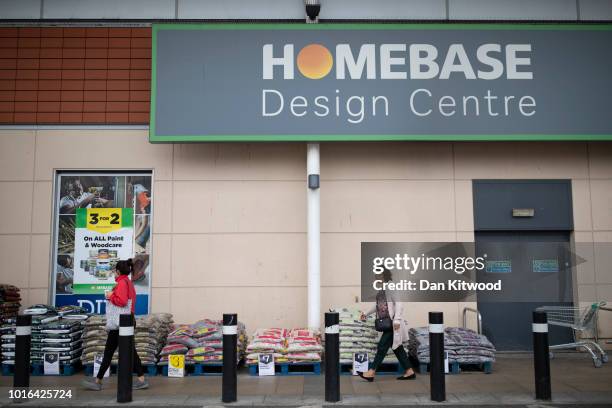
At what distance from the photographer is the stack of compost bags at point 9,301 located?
33.7 ft

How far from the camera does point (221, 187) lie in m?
11.5

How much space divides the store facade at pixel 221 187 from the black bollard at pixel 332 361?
3732mm

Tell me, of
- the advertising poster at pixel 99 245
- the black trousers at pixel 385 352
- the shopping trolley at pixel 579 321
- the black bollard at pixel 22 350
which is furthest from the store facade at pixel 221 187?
the black bollard at pixel 22 350

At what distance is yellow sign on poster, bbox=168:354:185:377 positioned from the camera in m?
9.15

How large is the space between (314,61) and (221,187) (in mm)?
3121

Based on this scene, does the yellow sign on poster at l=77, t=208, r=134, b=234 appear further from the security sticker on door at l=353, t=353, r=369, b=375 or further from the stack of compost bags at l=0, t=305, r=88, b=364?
the security sticker on door at l=353, t=353, r=369, b=375

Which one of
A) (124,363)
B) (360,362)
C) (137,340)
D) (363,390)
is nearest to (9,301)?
(137,340)

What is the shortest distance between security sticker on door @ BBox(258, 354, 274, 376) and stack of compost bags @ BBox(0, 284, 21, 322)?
4813 millimetres

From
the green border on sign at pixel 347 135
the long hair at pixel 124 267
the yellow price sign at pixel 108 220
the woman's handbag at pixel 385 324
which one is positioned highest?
the green border on sign at pixel 347 135

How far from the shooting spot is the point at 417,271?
11.6 metres

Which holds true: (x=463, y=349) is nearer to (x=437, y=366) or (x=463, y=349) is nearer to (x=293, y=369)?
(x=437, y=366)

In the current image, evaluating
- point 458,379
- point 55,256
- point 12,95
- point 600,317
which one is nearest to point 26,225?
point 55,256

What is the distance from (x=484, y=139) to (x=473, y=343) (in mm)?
3895

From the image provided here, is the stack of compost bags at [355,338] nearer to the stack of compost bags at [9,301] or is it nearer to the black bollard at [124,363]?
the black bollard at [124,363]
